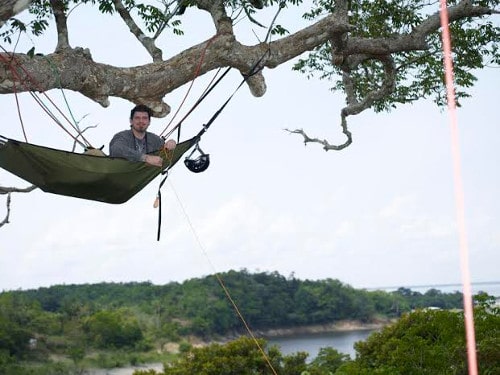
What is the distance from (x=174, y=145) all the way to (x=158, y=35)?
1.36 metres

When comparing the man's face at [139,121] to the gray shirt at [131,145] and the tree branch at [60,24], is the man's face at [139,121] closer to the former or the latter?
the gray shirt at [131,145]

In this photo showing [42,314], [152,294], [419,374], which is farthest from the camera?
[152,294]

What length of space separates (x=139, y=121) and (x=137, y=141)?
0.46 ft

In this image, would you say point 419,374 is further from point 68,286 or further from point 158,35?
point 68,286

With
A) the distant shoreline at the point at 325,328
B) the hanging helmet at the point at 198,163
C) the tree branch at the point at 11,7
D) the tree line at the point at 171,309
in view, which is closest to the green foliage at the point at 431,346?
the hanging helmet at the point at 198,163

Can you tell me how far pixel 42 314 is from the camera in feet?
96.6

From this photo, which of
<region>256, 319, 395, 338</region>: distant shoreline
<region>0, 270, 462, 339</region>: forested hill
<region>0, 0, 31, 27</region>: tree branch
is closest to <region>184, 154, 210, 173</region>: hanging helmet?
<region>0, 0, 31, 27</region>: tree branch

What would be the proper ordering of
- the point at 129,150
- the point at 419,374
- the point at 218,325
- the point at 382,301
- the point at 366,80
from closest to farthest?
the point at 129,150
the point at 419,374
the point at 366,80
the point at 218,325
the point at 382,301

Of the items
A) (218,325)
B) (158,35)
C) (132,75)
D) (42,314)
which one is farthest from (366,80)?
(218,325)

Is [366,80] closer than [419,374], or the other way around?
[419,374]

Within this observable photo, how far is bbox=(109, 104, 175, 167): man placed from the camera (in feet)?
13.4

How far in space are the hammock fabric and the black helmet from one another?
0.23 ft

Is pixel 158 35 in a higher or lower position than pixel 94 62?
higher

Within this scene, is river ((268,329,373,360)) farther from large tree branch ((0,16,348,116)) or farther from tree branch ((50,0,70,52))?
tree branch ((50,0,70,52))
